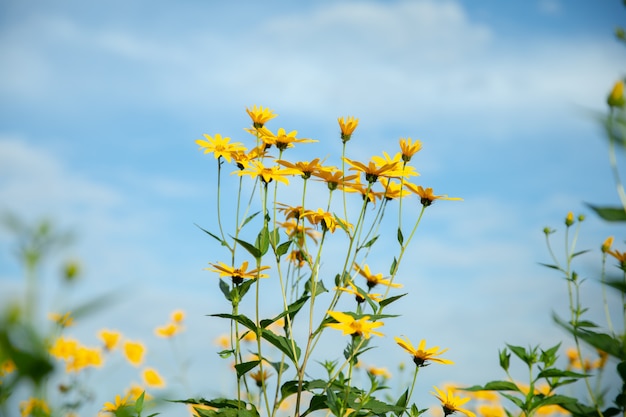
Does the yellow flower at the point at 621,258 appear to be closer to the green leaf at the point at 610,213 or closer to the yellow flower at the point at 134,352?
the green leaf at the point at 610,213

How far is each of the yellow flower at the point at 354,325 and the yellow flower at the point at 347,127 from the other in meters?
0.86

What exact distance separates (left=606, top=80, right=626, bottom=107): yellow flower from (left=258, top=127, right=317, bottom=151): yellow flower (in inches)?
51.9

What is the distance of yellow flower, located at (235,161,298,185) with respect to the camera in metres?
2.39

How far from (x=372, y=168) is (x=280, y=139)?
47 cm

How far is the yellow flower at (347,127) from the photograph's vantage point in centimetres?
257

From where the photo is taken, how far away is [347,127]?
2572 millimetres

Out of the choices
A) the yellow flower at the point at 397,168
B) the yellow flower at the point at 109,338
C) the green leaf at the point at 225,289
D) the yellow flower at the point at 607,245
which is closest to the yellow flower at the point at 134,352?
the yellow flower at the point at 109,338

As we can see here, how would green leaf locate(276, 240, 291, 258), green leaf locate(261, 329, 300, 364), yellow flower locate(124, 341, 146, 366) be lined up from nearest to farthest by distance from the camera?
green leaf locate(261, 329, 300, 364) → green leaf locate(276, 240, 291, 258) → yellow flower locate(124, 341, 146, 366)

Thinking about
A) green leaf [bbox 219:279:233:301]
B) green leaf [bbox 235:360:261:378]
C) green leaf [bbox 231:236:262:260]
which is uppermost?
green leaf [bbox 231:236:262:260]

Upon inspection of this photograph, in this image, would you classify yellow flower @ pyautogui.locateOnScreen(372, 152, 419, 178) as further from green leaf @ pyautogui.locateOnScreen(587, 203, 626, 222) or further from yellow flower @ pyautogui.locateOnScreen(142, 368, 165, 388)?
yellow flower @ pyautogui.locateOnScreen(142, 368, 165, 388)

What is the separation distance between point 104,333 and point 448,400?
2.47 meters

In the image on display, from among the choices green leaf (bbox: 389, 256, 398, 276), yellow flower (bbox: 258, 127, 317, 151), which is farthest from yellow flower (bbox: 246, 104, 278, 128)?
green leaf (bbox: 389, 256, 398, 276)

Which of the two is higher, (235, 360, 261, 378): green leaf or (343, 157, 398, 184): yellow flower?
(343, 157, 398, 184): yellow flower

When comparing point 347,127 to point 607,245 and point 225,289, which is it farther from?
point 607,245
